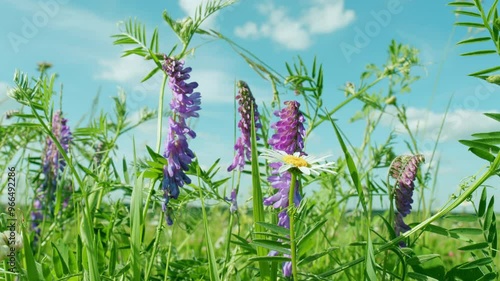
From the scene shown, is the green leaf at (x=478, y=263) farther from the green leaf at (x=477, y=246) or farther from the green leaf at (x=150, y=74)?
the green leaf at (x=150, y=74)

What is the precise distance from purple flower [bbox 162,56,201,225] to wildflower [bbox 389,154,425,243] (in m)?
0.47

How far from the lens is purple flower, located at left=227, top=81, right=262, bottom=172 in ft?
4.59

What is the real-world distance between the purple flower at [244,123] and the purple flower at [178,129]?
0.34ft

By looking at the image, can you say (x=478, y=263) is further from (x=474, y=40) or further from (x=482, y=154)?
(x=474, y=40)

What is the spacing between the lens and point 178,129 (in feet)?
4.46

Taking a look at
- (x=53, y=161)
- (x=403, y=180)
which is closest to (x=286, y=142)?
(x=403, y=180)

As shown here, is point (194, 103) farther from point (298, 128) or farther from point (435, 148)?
point (435, 148)

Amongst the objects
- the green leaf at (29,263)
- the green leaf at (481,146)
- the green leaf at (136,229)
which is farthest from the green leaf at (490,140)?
the green leaf at (29,263)

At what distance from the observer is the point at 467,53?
1.15 metres

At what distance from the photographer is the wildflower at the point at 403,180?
132cm

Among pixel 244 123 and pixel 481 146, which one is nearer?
pixel 481 146

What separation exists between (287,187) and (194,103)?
0.31 meters

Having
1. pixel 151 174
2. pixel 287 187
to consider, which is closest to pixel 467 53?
pixel 287 187

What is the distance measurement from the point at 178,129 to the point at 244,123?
0.57 feet
